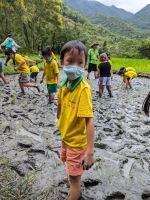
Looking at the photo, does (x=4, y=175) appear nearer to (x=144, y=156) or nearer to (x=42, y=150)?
(x=42, y=150)

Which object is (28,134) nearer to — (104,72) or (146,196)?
(146,196)

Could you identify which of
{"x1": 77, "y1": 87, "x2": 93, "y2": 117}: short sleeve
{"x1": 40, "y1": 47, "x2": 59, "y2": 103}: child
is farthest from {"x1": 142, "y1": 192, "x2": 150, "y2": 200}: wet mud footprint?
{"x1": 40, "y1": 47, "x2": 59, "y2": 103}: child

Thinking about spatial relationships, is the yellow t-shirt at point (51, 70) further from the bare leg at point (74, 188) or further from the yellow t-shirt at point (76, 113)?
the bare leg at point (74, 188)

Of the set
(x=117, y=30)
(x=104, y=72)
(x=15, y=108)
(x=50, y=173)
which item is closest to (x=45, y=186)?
(x=50, y=173)

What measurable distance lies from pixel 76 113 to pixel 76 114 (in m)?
0.01

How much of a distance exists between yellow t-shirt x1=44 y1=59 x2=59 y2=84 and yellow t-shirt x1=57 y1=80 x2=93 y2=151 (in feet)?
15.6

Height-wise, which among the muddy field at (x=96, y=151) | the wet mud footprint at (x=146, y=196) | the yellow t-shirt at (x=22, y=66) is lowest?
the wet mud footprint at (x=146, y=196)

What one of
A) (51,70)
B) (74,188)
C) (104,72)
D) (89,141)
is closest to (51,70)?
(51,70)

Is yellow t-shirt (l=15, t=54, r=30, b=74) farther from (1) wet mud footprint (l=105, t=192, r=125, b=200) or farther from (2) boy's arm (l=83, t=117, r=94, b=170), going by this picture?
(2) boy's arm (l=83, t=117, r=94, b=170)

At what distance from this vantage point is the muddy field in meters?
3.35

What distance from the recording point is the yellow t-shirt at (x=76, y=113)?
2.45m

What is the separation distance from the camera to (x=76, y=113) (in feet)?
8.27

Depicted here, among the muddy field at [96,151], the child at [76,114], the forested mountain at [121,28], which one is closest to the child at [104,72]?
the muddy field at [96,151]

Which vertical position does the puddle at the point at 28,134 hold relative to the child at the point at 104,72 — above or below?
below
